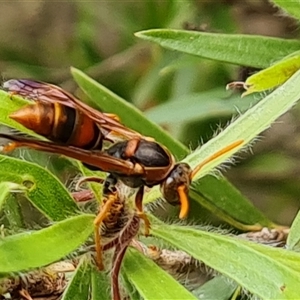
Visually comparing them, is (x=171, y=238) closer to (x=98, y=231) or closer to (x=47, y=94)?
(x=98, y=231)

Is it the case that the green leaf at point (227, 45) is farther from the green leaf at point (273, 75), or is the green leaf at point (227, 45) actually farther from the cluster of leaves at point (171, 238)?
the green leaf at point (273, 75)

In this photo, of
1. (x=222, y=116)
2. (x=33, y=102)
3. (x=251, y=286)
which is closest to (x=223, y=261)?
(x=251, y=286)

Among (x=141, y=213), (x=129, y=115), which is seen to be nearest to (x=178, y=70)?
(x=129, y=115)

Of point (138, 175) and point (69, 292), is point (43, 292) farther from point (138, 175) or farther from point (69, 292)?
point (138, 175)

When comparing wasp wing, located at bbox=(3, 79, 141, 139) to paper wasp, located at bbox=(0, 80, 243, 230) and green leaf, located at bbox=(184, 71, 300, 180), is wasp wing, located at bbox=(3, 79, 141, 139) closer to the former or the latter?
paper wasp, located at bbox=(0, 80, 243, 230)

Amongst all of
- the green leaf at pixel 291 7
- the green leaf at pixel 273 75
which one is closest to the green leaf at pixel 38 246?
the green leaf at pixel 273 75
